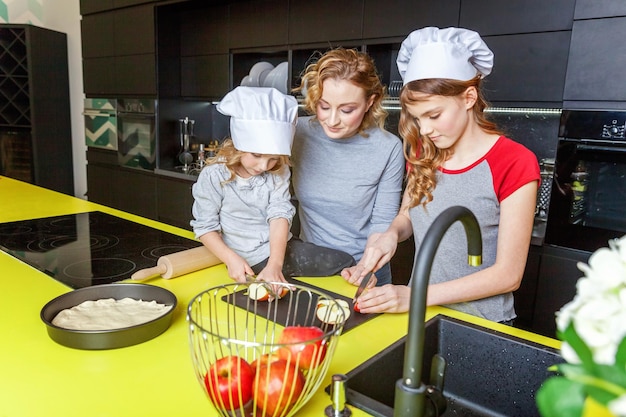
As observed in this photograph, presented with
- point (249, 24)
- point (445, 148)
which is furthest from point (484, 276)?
point (249, 24)

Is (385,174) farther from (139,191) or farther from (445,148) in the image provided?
(139,191)

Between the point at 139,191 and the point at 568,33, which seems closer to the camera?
the point at 568,33

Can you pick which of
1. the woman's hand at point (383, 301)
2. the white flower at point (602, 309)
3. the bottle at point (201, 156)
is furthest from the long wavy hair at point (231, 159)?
the bottle at point (201, 156)

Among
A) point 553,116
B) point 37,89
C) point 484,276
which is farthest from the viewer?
point 37,89

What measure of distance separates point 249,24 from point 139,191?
157cm

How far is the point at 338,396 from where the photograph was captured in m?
0.63

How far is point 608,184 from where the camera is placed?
1.93m

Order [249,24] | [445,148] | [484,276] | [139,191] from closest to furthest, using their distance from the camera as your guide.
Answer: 1. [484,276]
2. [445,148]
3. [249,24]
4. [139,191]

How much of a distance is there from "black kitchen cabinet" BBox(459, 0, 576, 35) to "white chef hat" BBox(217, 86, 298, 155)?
4.35 ft

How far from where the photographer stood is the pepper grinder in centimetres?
63

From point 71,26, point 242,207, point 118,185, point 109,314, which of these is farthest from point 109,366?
point 71,26

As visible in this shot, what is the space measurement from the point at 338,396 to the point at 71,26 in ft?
16.2

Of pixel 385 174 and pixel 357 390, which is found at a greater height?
pixel 385 174

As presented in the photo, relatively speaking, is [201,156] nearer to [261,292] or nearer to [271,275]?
[271,275]
